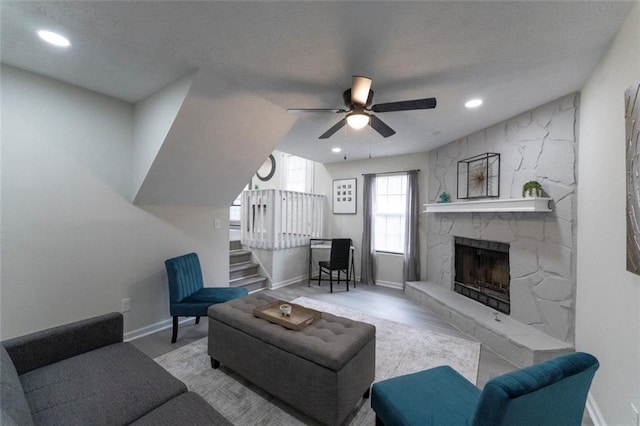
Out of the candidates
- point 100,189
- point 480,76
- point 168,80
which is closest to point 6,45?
point 168,80

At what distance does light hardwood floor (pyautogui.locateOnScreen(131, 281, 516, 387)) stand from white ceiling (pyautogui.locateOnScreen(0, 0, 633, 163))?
2374 mm

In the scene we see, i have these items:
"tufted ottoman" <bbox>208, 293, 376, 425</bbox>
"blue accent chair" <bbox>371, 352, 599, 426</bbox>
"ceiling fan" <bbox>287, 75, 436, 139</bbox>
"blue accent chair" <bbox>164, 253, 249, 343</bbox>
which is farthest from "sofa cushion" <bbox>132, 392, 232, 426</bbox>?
"ceiling fan" <bbox>287, 75, 436, 139</bbox>

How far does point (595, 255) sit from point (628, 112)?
3.60 feet

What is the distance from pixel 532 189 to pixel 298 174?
4.69m

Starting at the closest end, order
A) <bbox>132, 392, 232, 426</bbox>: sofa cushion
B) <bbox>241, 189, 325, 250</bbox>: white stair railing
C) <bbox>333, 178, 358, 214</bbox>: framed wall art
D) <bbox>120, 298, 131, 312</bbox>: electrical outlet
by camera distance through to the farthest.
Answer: <bbox>132, 392, 232, 426</bbox>: sofa cushion → <bbox>120, 298, 131, 312</bbox>: electrical outlet → <bbox>241, 189, 325, 250</bbox>: white stair railing → <bbox>333, 178, 358, 214</bbox>: framed wall art

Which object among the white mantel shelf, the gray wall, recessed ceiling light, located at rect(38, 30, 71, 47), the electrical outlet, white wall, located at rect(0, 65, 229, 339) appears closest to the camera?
recessed ceiling light, located at rect(38, 30, 71, 47)

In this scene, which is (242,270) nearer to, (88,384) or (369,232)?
(369,232)

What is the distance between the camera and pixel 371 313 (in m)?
3.54

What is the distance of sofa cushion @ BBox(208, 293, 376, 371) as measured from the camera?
5.05 feet

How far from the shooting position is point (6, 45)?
1775 millimetres

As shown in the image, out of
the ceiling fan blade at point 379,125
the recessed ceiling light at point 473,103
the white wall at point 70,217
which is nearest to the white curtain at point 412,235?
the recessed ceiling light at point 473,103

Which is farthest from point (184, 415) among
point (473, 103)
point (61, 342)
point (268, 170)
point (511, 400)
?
point (268, 170)

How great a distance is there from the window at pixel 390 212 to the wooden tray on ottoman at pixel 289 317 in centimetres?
328

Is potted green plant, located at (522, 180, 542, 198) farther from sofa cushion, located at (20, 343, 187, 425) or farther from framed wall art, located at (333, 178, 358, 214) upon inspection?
sofa cushion, located at (20, 343, 187, 425)
